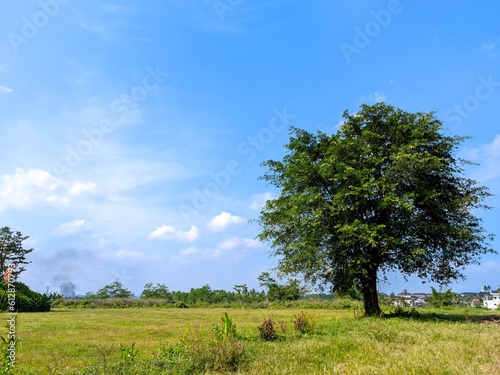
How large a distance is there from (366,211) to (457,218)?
5.24m

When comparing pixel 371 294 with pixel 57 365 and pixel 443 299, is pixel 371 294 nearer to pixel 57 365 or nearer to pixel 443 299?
pixel 57 365

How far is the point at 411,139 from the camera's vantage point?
73.8 feet

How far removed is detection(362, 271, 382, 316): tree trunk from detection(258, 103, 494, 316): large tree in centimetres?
6

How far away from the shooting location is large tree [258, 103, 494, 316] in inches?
814

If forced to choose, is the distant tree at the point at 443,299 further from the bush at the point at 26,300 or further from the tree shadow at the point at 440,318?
the bush at the point at 26,300

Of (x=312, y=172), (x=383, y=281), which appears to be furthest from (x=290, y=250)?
(x=383, y=281)

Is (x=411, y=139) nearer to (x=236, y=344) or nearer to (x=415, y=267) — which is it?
(x=415, y=267)

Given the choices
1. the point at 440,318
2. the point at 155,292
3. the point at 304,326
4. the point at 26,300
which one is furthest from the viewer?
the point at 155,292

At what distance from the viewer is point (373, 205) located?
2211 cm

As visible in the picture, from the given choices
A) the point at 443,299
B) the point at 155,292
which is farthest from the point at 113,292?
the point at 443,299

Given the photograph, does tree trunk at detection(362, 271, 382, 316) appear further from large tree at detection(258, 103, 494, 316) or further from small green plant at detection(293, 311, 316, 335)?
small green plant at detection(293, 311, 316, 335)

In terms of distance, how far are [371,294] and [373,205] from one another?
5.90 meters

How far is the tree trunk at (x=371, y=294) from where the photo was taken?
23392 mm

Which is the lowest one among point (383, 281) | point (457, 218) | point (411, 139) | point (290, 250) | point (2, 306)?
point (2, 306)
